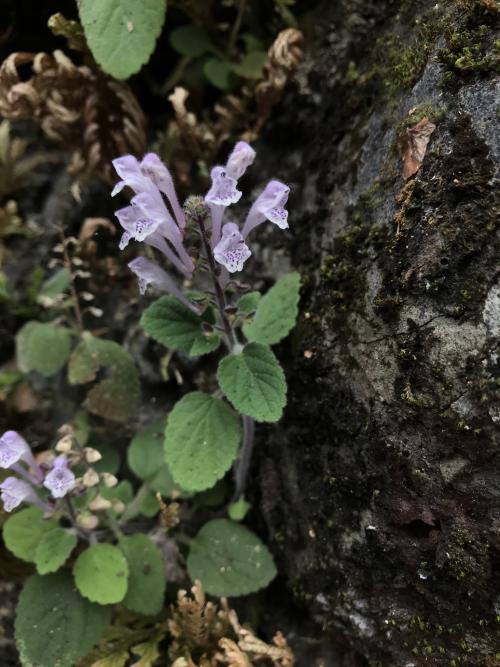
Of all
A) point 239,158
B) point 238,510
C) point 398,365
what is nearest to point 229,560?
point 238,510

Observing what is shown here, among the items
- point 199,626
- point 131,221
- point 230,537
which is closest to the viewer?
point 131,221

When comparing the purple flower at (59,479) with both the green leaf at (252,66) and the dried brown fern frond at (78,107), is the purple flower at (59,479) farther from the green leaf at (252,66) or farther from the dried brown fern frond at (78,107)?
the green leaf at (252,66)

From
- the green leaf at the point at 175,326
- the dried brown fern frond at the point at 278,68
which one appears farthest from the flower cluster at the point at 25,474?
the dried brown fern frond at the point at 278,68

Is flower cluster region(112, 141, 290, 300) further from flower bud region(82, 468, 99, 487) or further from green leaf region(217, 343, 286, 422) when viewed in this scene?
flower bud region(82, 468, 99, 487)

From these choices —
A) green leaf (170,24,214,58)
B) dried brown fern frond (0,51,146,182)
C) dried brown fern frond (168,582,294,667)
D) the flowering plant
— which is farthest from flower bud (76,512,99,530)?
green leaf (170,24,214,58)

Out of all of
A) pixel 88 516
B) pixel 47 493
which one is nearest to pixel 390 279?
pixel 88 516

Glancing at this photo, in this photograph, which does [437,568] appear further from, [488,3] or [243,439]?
[488,3]

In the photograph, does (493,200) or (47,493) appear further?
(47,493)
